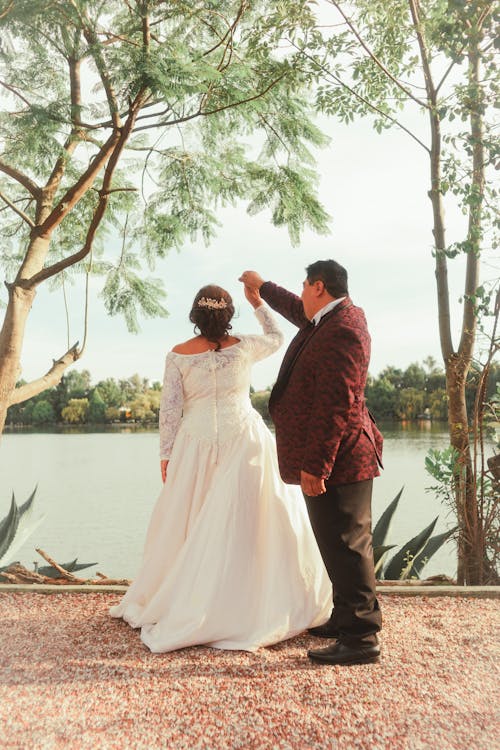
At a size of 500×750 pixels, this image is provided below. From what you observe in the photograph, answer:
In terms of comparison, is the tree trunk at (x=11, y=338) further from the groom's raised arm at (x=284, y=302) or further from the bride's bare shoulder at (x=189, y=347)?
the groom's raised arm at (x=284, y=302)

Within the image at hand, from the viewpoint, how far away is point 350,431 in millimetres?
2824

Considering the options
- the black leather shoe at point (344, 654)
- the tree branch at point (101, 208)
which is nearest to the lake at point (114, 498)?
the black leather shoe at point (344, 654)

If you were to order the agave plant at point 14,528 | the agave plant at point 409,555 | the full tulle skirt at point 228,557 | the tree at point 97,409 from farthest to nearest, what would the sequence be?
1. the tree at point 97,409
2. the agave plant at point 14,528
3. the agave plant at point 409,555
4. the full tulle skirt at point 228,557

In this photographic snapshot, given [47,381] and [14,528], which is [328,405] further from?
[47,381]

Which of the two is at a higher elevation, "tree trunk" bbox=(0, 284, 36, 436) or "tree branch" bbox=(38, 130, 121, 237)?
"tree branch" bbox=(38, 130, 121, 237)

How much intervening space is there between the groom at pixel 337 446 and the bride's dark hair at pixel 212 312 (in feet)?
1.80

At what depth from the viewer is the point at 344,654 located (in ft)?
9.23

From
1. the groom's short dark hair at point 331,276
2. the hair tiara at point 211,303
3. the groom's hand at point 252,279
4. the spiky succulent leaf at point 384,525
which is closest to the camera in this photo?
the groom's short dark hair at point 331,276

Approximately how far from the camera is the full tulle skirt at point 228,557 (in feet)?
10.0

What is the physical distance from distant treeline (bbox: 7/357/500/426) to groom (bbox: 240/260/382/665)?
2.21 metres

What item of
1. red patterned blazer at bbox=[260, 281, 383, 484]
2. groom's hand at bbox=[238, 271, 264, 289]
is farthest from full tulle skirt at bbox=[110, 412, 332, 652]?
groom's hand at bbox=[238, 271, 264, 289]

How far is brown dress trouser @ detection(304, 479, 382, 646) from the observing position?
9.17ft

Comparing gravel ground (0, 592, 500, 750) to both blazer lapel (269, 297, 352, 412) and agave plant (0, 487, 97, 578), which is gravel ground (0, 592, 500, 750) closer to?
blazer lapel (269, 297, 352, 412)

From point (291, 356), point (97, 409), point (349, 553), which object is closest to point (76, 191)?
point (291, 356)
